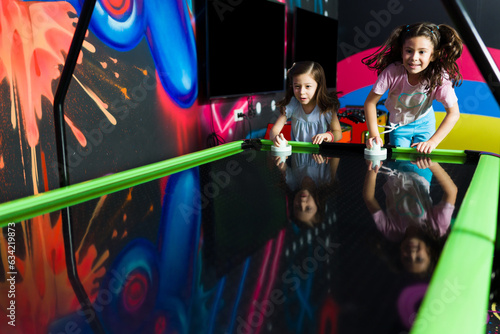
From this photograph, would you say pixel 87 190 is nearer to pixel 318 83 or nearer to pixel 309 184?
pixel 309 184

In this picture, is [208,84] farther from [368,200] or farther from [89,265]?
[89,265]

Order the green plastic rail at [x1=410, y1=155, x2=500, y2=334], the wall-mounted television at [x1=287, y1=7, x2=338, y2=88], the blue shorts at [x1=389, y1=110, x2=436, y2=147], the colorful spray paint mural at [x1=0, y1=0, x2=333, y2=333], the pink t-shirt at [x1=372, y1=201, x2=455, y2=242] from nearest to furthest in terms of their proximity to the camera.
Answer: the green plastic rail at [x1=410, y1=155, x2=500, y2=334]
the colorful spray paint mural at [x1=0, y1=0, x2=333, y2=333]
the pink t-shirt at [x1=372, y1=201, x2=455, y2=242]
the blue shorts at [x1=389, y1=110, x2=436, y2=147]
the wall-mounted television at [x1=287, y1=7, x2=338, y2=88]

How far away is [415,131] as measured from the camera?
6.88 feet

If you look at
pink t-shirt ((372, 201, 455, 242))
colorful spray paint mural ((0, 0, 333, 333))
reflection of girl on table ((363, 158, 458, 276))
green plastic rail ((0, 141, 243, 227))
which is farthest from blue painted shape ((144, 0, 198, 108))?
pink t-shirt ((372, 201, 455, 242))

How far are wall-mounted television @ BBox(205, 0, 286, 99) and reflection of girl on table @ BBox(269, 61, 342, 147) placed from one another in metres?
0.63

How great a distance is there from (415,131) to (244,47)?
1.41m

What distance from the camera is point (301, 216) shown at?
3.02ft

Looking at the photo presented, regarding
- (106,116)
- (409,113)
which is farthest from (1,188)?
(409,113)

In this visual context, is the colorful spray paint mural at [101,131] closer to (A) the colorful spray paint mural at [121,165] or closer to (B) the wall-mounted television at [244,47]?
(A) the colorful spray paint mural at [121,165]

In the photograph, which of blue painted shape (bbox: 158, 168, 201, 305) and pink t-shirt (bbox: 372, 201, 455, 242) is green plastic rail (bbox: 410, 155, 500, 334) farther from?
blue painted shape (bbox: 158, 168, 201, 305)

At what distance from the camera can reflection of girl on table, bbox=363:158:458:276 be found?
0.71 m

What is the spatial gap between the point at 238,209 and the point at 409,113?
1412 mm

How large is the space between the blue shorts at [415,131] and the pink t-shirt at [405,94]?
0.03 m

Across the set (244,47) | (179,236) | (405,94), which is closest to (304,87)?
(405,94)
